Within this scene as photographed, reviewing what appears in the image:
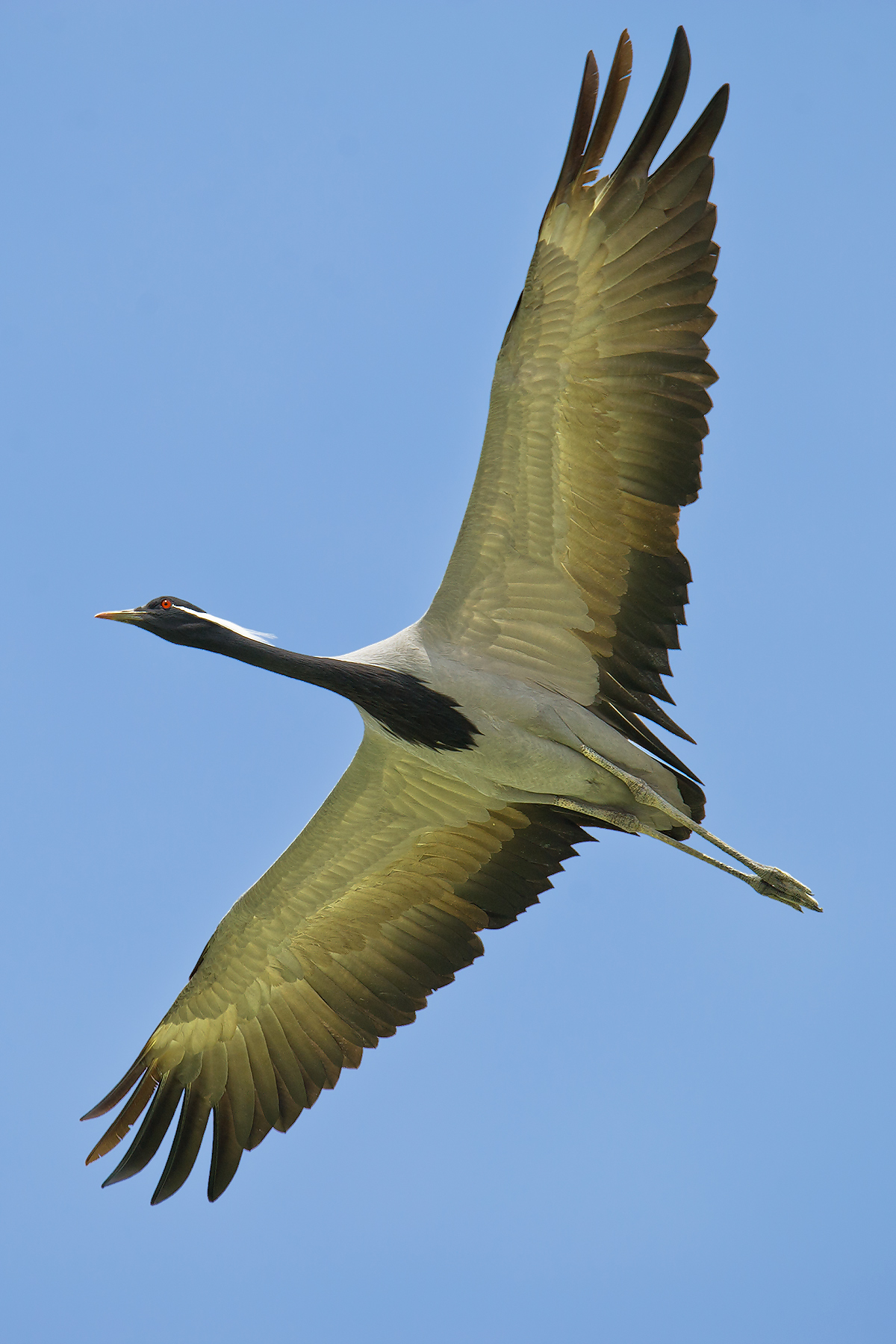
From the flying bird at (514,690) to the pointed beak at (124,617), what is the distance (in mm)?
29

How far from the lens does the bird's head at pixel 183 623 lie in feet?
36.0

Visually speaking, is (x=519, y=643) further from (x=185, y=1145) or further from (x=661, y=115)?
(x=185, y=1145)

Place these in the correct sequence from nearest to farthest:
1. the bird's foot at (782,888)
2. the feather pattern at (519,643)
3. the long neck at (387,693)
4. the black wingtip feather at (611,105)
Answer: the black wingtip feather at (611,105) < the feather pattern at (519,643) < the long neck at (387,693) < the bird's foot at (782,888)

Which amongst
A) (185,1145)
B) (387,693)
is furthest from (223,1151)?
(387,693)

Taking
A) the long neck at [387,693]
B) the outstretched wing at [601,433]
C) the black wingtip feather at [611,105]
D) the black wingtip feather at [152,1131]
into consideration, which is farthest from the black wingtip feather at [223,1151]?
the black wingtip feather at [611,105]

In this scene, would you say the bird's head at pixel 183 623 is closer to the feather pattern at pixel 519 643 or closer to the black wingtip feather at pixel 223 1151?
the feather pattern at pixel 519 643

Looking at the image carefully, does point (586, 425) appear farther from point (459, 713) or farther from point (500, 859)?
point (500, 859)

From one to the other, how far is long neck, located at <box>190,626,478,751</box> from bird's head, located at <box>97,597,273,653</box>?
6 centimetres

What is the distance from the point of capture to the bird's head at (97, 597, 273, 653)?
36.0 ft

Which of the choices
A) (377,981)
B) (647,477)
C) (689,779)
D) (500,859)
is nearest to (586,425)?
(647,477)

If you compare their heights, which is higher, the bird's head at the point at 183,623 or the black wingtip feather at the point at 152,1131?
the bird's head at the point at 183,623

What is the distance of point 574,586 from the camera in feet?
35.5

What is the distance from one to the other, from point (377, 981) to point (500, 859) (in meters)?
1.44

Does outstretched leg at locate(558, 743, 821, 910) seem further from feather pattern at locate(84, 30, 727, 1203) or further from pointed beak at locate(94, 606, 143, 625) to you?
pointed beak at locate(94, 606, 143, 625)
